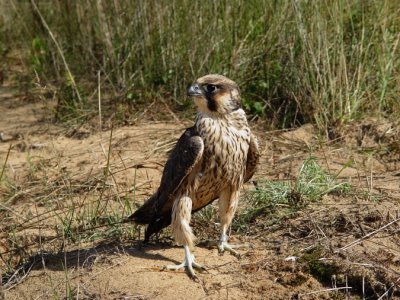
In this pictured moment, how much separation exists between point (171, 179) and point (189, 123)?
217cm

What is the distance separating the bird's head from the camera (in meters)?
3.98

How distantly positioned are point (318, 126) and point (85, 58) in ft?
7.97

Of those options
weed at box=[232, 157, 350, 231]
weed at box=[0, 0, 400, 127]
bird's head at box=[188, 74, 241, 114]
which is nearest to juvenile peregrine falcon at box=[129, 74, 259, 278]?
bird's head at box=[188, 74, 241, 114]

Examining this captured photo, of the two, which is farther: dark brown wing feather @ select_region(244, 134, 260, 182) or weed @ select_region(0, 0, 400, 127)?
weed @ select_region(0, 0, 400, 127)

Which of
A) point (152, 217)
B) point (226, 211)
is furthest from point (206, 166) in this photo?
point (152, 217)

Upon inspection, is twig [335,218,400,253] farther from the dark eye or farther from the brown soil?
the dark eye

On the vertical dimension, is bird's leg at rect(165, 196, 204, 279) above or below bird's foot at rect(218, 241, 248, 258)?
above

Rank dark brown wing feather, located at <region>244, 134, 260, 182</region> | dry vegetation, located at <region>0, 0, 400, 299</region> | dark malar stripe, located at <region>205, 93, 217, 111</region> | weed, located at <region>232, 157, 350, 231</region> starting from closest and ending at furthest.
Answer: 1. dry vegetation, located at <region>0, 0, 400, 299</region>
2. dark malar stripe, located at <region>205, 93, 217, 111</region>
3. dark brown wing feather, located at <region>244, 134, 260, 182</region>
4. weed, located at <region>232, 157, 350, 231</region>

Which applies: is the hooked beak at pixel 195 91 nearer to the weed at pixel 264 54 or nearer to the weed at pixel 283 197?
the weed at pixel 283 197

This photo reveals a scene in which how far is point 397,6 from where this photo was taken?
20.3ft

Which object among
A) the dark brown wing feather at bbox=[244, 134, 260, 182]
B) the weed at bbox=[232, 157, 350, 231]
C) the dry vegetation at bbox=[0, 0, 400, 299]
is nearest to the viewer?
the dry vegetation at bbox=[0, 0, 400, 299]

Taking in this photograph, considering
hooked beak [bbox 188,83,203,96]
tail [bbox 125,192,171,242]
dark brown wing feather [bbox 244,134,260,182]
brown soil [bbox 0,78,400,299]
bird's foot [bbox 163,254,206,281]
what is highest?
hooked beak [bbox 188,83,203,96]

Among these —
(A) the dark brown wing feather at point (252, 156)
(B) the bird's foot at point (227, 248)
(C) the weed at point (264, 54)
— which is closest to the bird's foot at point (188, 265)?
(B) the bird's foot at point (227, 248)

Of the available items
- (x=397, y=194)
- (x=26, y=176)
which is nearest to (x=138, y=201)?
(x=26, y=176)
